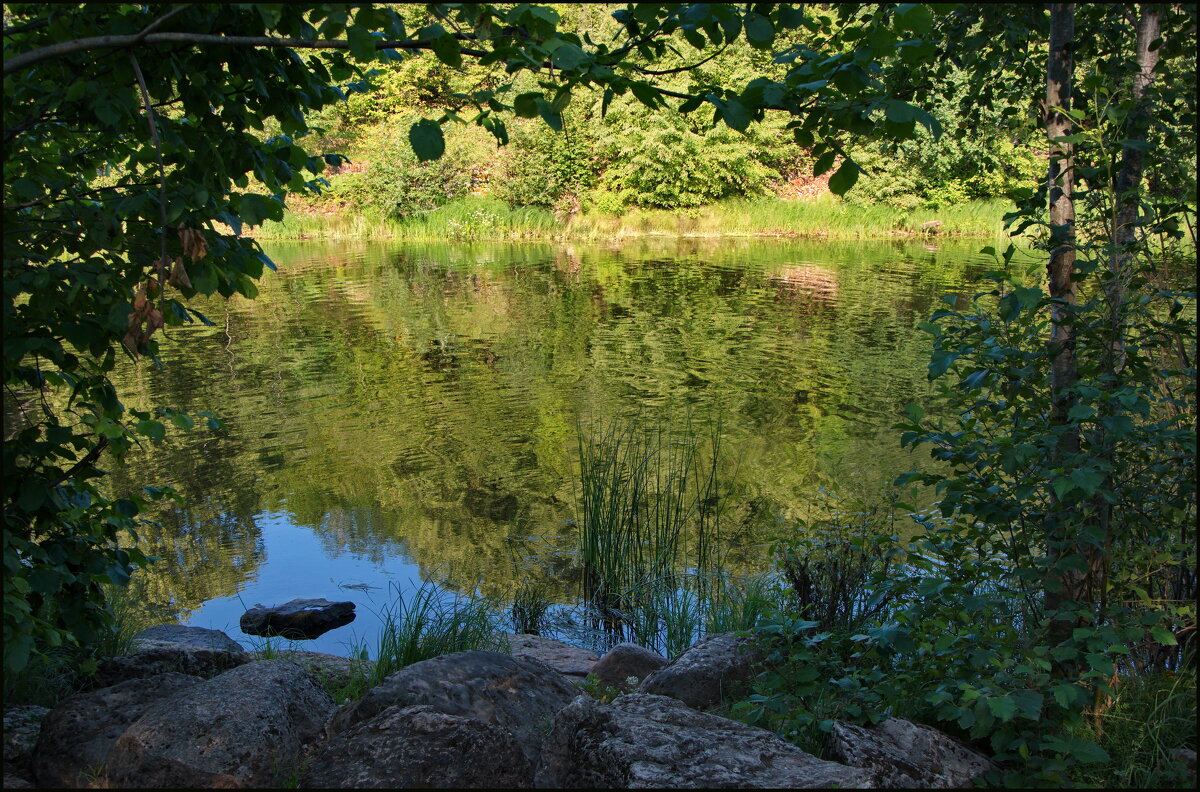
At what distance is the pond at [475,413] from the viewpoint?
19.3 feet

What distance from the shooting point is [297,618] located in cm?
507

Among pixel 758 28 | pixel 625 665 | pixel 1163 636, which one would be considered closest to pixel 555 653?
pixel 625 665

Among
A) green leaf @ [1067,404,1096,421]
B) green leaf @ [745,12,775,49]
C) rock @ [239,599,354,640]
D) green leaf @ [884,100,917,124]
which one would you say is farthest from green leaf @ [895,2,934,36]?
rock @ [239,599,354,640]

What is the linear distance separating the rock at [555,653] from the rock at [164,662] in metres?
1.21

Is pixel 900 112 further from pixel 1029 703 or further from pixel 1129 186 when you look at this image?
pixel 1129 186

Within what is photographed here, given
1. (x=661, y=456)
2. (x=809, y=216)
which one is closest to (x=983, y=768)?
(x=661, y=456)

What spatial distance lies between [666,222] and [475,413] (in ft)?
62.6

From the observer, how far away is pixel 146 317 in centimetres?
221

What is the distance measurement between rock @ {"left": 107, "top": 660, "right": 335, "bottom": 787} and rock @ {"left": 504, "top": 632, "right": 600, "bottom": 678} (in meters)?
1.52

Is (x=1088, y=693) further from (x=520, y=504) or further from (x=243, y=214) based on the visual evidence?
(x=520, y=504)

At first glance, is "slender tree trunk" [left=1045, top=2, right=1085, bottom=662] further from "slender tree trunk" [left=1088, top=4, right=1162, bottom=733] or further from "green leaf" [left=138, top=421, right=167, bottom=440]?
"green leaf" [left=138, top=421, right=167, bottom=440]

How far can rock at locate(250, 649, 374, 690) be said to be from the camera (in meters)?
3.79

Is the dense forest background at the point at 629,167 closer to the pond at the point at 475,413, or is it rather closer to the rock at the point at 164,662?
the pond at the point at 475,413

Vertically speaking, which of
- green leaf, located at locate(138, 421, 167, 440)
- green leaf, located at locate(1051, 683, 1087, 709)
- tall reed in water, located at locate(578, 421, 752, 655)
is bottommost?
tall reed in water, located at locate(578, 421, 752, 655)
